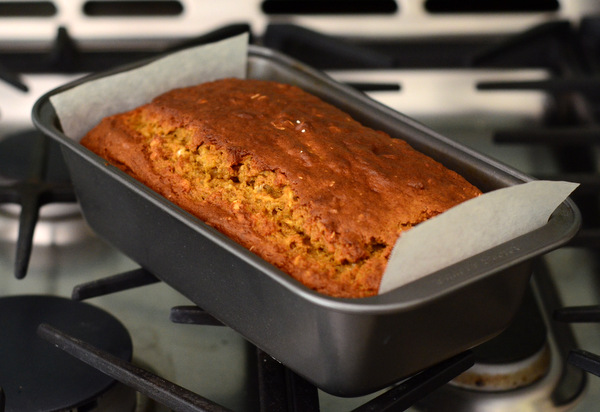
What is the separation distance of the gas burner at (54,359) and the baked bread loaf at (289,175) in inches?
6.2

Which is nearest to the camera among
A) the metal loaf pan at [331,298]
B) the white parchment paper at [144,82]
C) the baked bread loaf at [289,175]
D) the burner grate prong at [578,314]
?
the metal loaf pan at [331,298]

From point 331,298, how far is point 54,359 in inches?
12.9

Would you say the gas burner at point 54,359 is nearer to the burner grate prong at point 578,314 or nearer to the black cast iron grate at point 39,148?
the black cast iron grate at point 39,148

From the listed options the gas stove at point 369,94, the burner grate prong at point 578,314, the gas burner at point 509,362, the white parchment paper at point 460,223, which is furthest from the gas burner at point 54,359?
the burner grate prong at point 578,314

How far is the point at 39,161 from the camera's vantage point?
44.2 inches

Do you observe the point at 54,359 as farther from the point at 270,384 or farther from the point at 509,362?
the point at 509,362

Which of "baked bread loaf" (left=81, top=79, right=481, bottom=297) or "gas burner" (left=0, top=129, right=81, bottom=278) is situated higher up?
"baked bread loaf" (left=81, top=79, right=481, bottom=297)

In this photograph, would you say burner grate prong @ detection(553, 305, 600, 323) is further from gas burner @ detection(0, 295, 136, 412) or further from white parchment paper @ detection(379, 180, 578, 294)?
gas burner @ detection(0, 295, 136, 412)

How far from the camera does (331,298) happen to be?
63cm

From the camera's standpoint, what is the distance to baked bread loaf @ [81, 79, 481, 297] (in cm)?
75

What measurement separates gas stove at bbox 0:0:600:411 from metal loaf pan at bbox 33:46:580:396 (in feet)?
0.15

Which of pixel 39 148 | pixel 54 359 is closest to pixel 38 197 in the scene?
pixel 39 148

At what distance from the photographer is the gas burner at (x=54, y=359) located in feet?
2.43

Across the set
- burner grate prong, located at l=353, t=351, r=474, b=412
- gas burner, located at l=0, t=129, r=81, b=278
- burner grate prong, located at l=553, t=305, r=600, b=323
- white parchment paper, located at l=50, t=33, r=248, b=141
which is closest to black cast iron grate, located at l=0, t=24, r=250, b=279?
gas burner, located at l=0, t=129, r=81, b=278
